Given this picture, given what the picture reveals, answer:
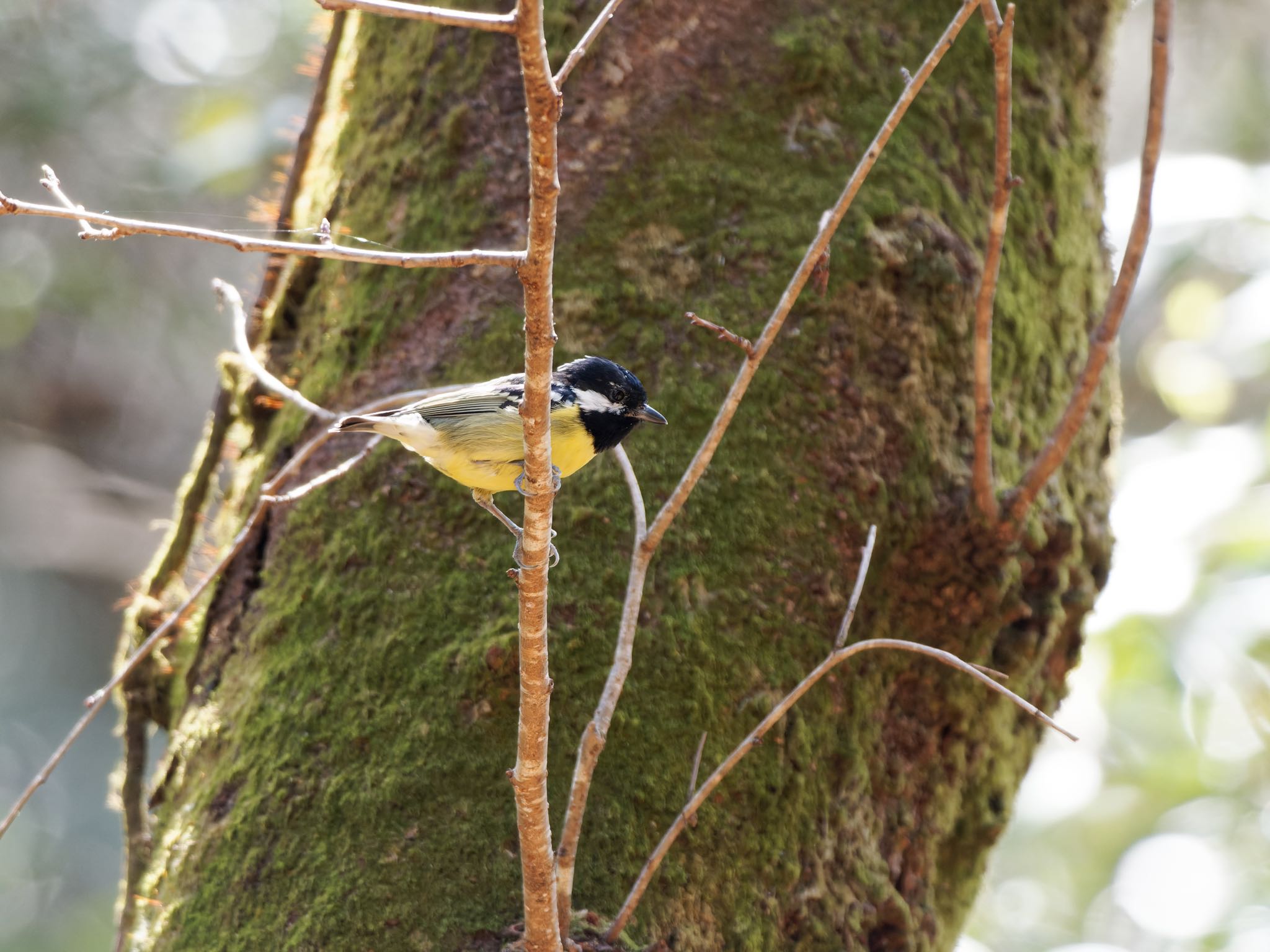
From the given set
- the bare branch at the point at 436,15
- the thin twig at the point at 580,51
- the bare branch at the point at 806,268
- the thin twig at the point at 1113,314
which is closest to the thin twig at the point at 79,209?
the bare branch at the point at 436,15

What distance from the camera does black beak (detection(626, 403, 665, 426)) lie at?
249cm

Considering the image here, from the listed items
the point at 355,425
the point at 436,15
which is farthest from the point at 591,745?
the point at 436,15

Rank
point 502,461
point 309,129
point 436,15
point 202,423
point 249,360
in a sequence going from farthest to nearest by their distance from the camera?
point 202,423, point 309,129, point 249,360, point 502,461, point 436,15

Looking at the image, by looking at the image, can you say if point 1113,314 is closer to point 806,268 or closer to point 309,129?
point 806,268

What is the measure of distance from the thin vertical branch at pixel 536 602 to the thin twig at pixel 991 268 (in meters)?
1.08

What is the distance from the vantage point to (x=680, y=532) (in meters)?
2.46

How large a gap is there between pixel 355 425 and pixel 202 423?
9349mm

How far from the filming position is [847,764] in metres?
2.51

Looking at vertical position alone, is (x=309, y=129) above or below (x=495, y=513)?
above

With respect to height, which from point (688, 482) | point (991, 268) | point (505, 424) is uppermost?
point (991, 268)

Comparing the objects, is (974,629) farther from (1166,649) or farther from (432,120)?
(1166,649)

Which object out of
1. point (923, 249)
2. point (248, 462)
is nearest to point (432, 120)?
point (248, 462)

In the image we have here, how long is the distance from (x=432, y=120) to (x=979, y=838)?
246 cm

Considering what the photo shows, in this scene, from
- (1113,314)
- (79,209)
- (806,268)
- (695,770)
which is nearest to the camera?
(79,209)
